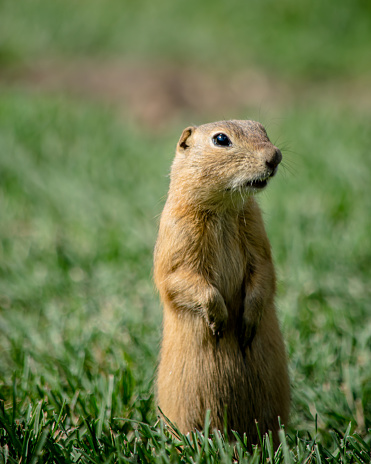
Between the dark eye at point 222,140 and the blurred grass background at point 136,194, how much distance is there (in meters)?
1.09

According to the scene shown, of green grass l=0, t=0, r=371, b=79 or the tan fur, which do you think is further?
green grass l=0, t=0, r=371, b=79

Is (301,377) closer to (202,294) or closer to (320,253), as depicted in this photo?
(202,294)

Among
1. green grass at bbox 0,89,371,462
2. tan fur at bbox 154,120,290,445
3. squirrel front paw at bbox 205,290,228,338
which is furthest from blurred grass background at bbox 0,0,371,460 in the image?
squirrel front paw at bbox 205,290,228,338

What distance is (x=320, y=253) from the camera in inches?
159

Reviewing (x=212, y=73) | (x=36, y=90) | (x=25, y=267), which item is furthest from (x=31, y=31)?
(x=25, y=267)

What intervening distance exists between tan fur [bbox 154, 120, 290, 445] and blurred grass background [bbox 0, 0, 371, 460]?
43 cm

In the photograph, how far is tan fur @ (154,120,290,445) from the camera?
7.13 ft

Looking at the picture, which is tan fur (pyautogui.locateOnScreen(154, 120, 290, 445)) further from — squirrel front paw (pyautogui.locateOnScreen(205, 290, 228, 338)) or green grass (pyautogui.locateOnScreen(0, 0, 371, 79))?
green grass (pyautogui.locateOnScreen(0, 0, 371, 79))

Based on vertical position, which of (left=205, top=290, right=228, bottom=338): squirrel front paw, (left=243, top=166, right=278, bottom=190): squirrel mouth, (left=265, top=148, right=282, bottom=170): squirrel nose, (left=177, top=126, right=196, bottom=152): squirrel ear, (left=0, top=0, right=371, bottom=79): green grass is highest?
(left=0, top=0, right=371, bottom=79): green grass

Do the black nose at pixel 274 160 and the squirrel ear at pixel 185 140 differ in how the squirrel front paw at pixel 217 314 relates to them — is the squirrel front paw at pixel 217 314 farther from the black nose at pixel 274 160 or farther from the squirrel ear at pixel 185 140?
the squirrel ear at pixel 185 140

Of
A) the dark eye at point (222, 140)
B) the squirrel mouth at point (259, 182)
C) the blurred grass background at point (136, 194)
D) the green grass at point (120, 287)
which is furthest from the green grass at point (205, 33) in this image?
the squirrel mouth at point (259, 182)

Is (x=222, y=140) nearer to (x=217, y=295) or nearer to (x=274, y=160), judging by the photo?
(x=274, y=160)

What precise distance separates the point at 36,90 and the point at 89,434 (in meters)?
7.78

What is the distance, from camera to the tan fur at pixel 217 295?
217 cm
